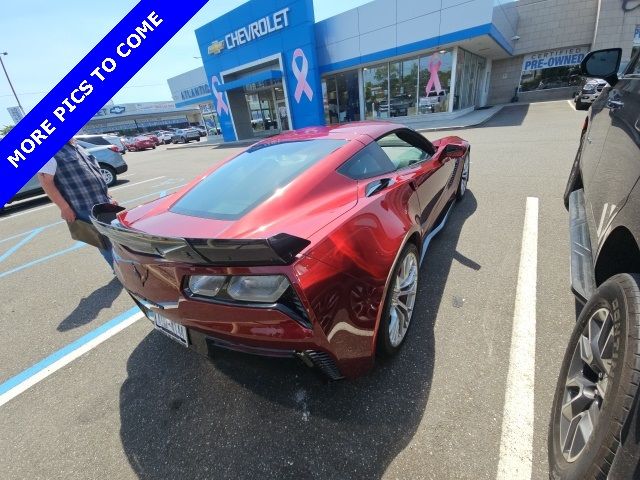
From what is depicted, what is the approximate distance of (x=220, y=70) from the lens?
24.0 metres

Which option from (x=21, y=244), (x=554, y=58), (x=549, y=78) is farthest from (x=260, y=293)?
(x=554, y=58)

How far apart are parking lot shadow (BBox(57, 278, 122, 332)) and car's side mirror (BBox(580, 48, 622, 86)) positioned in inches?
192

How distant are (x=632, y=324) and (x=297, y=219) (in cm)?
142

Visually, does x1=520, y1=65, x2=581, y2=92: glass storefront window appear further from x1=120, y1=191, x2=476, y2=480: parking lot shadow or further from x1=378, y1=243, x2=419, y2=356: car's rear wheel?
x1=120, y1=191, x2=476, y2=480: parking lot shadow

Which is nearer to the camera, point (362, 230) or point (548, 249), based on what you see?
point (362, 230)

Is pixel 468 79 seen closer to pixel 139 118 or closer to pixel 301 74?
pixel 301 74

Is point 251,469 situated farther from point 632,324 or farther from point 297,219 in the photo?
point 632,324

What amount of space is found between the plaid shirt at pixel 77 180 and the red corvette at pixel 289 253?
1.52 meters

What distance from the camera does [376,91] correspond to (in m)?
19.3

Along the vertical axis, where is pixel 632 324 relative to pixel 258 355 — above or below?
above

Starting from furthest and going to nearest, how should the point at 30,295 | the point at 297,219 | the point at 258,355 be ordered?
the point at 30,295 < the point at 297,219 < the point at 258,355

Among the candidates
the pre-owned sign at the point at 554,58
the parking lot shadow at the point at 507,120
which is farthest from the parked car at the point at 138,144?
the pre-owned sign at the point at 554,58

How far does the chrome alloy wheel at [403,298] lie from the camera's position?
6.81 feet

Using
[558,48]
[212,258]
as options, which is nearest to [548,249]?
[212,258]
